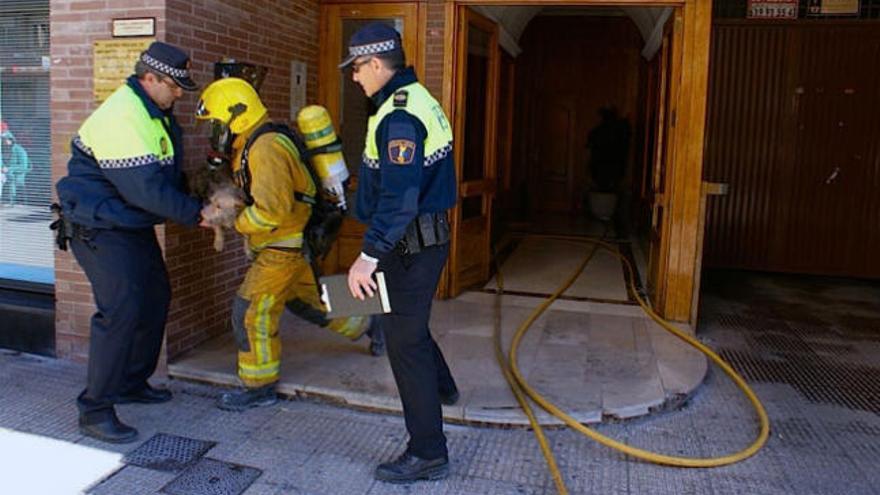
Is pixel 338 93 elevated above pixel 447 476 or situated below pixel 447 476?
above

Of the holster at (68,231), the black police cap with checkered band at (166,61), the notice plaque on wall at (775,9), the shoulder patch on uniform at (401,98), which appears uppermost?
→ the notice plaque on wall at (775,9)

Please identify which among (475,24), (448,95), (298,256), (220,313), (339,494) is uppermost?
(475,24)

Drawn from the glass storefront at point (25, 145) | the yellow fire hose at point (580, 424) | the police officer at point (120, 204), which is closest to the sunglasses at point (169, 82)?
the police officer at point (120, 204)

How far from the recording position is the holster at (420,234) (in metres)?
3.13

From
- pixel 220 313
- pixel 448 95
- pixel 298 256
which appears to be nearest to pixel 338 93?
pixel 448 95

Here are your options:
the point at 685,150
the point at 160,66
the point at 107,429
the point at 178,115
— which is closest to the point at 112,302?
the point at 107,429

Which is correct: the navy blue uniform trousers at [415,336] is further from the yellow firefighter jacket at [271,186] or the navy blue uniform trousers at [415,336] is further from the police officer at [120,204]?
the police officer at [120,204]

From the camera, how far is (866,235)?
795 cm

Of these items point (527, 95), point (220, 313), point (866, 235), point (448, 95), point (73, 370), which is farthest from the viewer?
point (527, 95)

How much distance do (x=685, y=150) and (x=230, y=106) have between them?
329 cm

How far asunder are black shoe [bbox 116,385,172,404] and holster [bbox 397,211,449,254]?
1.81 m

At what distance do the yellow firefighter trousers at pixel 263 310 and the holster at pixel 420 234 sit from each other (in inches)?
40.5

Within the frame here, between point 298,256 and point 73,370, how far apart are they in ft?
5.53

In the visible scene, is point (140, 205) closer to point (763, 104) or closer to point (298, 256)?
point (298, 256)
